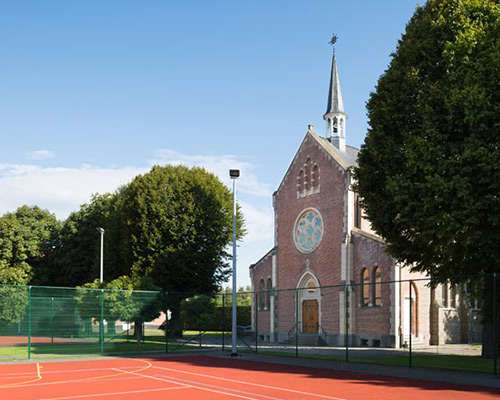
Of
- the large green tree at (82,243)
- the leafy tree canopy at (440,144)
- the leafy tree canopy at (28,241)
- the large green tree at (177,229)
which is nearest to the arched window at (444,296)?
the leafy tree canopy at (440,144)

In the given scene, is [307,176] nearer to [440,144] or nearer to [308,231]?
[308,231]

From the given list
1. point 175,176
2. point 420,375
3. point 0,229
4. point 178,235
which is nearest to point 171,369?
point 420,375

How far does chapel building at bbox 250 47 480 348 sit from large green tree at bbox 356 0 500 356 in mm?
9596

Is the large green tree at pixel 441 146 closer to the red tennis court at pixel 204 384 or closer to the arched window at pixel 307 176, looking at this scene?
the red tennis court at pixel 204 384

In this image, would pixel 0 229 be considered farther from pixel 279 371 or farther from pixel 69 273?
pixel 279 371

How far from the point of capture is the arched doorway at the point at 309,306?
44.1m

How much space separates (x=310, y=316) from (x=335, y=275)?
428 centimetres

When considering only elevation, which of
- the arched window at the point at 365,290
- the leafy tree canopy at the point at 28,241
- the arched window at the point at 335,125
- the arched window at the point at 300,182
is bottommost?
the arched window at the point at 365,290

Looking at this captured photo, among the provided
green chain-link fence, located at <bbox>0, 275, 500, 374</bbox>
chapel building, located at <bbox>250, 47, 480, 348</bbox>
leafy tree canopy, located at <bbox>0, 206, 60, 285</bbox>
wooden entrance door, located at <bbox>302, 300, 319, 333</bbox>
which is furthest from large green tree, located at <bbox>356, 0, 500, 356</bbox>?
leafy tree canopy, located at <bbox>0, 206, 60, 285</bbox>

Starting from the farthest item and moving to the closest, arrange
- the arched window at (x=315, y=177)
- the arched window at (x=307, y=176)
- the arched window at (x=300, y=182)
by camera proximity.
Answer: the arched window at (x=300, y=182) < the arched window at (x=307, y=176) < the arched window at (x=315, y=177)

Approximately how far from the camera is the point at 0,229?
67.1 m

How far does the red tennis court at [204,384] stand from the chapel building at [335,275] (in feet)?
48.1

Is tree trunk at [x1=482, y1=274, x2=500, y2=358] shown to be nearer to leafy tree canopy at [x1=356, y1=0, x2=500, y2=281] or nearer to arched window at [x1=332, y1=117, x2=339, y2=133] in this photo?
leafy tree canopy at [x1=356, y1=0, x2=500, y2=281]

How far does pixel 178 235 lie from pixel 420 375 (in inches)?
1213
